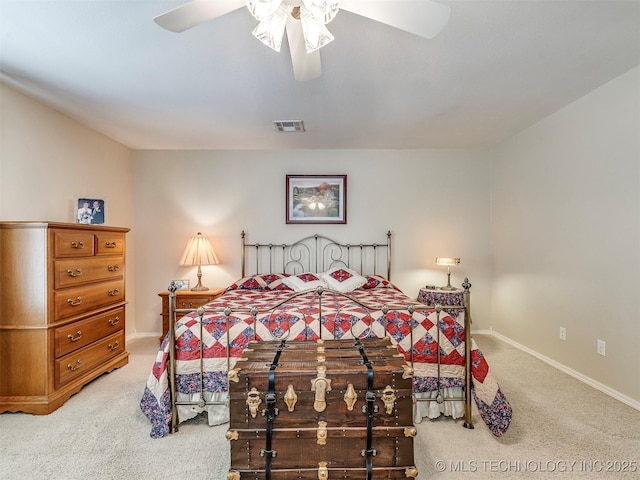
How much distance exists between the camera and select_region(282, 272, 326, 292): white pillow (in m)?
3.75

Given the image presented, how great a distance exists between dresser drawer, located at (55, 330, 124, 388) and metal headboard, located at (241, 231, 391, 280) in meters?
1.68

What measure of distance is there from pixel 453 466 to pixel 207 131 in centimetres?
373

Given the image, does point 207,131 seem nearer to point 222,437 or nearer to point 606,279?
point 222,437

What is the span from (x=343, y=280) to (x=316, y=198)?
122 centimetres

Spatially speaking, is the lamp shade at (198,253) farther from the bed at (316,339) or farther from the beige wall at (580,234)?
the beige wall at (580,234)

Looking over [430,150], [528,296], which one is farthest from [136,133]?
[528,296]

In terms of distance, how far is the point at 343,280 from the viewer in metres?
3.88

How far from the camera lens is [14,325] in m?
2.45

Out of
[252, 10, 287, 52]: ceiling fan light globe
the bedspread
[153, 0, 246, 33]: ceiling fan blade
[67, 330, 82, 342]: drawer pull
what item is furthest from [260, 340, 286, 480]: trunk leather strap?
[67, 330, 82, 342]: drawer pull

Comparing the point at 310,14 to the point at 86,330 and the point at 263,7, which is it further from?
the point at 86,330

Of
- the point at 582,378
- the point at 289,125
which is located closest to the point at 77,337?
the point at 289,125

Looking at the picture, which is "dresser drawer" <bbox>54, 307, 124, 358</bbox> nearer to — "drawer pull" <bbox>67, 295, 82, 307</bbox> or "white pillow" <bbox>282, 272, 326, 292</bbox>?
"drawer pull" <bbox>67, 295, 82, 307</bbox>

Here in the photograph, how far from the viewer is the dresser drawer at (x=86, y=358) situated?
2.57 meters

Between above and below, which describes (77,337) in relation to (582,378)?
above
